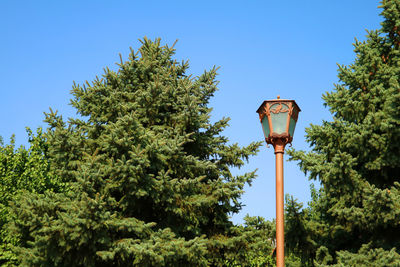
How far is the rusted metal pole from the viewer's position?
6.50 metres

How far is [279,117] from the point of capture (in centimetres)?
713

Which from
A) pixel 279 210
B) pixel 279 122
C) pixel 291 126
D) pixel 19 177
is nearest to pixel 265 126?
pixel 279 122

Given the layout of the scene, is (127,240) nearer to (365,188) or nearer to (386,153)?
(365,188)

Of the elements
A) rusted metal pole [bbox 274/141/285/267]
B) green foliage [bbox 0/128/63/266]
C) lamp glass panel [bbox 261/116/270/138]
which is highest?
green foliage [bbox 0/128/63/266]

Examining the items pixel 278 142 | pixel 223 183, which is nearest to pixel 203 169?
pixel 223 183

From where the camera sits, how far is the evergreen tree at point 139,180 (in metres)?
11.8

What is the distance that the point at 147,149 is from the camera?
41.8 ft

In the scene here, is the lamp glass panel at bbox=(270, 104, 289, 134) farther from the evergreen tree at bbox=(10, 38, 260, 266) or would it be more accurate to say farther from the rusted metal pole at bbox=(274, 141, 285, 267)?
the evergreen tree at bbox=(10, 38, 260, 266)

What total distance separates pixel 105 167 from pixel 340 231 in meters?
8.34

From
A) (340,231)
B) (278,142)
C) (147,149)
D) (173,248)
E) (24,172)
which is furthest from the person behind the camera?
(24,172)

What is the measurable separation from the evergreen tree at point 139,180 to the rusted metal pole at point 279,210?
5.52m

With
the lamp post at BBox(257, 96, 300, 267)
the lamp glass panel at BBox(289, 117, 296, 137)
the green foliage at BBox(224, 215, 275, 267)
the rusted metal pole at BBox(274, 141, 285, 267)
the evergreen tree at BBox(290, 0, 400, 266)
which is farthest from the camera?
the green foliage at BBox(224, 215, 275, 267)

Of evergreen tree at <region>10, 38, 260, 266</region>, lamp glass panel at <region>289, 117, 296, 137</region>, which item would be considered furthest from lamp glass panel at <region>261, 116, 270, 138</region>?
evergreen tree at <region>10, 38, 260, 266</region>

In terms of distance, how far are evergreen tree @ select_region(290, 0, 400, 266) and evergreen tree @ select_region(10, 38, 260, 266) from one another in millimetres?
2982
